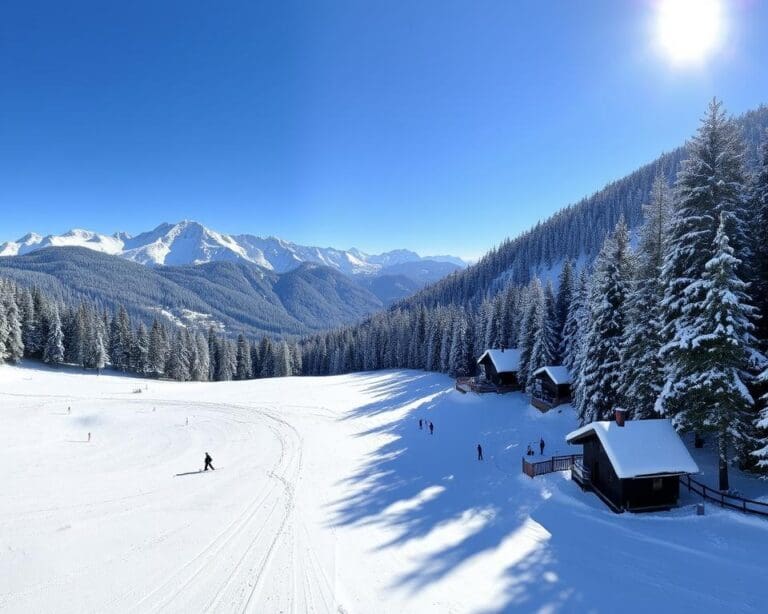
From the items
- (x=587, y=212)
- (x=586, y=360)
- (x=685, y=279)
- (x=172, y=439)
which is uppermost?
(x=587, y=212)

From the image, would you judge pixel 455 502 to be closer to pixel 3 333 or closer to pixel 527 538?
pixel 527 538

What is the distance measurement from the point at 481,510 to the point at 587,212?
175 m

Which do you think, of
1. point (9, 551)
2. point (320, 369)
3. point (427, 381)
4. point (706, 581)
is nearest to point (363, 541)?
point (706, 581)

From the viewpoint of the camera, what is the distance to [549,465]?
24.5 m

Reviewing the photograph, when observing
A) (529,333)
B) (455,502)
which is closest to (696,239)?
(455,502)

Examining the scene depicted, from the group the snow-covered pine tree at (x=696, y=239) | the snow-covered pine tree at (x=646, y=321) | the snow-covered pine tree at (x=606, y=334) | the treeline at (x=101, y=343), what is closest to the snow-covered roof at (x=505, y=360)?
the snow-covered pine tree at (x=606, y=334)

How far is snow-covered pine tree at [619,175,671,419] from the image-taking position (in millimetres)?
23359

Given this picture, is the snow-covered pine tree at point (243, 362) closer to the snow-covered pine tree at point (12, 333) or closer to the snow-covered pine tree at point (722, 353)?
the snow-covered pine tree at point (12, 333)

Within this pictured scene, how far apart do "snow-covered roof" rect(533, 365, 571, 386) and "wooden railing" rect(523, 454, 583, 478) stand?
44.8 ft

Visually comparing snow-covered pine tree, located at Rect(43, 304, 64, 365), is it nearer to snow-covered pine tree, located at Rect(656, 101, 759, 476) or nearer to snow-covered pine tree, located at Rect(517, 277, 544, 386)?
snow-covered pine tree, located at Rect(517, 277, 544, 386)

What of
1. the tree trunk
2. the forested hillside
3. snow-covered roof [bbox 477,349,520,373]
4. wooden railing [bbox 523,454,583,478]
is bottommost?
wooden railing [bbox 523,454,583,478]

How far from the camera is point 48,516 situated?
18.7 meters

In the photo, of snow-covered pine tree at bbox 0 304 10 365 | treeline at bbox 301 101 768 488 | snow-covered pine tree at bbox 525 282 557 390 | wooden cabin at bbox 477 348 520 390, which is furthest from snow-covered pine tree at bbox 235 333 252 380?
treeline at bbox 301 101 768 488

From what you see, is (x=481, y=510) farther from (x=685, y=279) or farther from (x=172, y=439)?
(x=172, y=439)
